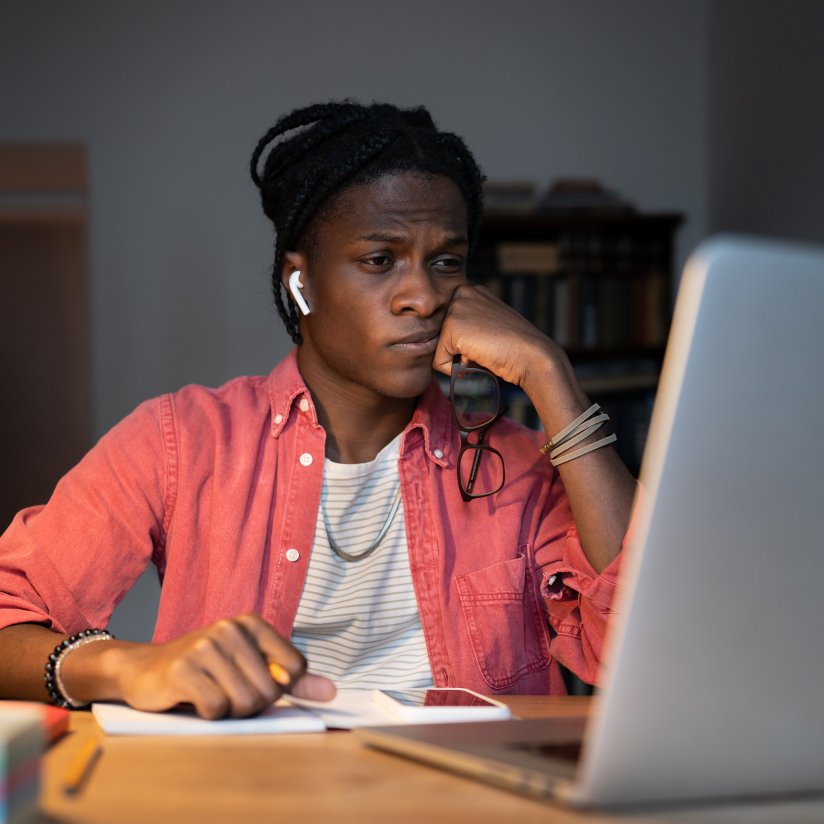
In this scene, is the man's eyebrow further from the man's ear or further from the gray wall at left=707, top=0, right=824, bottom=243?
the gray wall at left=707, top=0, right=824, bottom=243

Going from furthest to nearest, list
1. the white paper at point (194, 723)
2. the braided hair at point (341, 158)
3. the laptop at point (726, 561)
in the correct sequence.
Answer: the braided hair at point (341, 158) < the white paper at point (194, 723) < the laptop at point (726, 561)

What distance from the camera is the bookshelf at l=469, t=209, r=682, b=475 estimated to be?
12.2ft

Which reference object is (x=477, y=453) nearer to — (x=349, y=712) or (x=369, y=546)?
(x=369, y=546)

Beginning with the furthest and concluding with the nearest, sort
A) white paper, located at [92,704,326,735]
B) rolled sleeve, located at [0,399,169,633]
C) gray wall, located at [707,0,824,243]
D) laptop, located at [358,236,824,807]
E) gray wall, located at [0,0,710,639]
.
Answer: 1. gray wall, located at [0,0,710,639]
2. gray wall, located at [707,0,824,243]
3. rolled sleeve, located at [0,399,169,633]
4. white paper, located at [92,704,326,735]
5. laptop, located at [358,236,824,807]

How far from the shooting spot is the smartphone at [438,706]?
3.05 ft

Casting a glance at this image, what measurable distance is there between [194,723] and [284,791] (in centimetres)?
21

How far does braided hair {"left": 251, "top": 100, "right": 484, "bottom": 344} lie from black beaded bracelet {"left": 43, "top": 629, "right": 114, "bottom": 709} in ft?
2.32

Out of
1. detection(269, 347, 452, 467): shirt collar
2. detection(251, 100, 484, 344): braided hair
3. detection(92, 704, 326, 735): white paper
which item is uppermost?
detection(251, 100, 484, 344): braided hair

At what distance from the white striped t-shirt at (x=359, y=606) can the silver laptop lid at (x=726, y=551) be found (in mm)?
817

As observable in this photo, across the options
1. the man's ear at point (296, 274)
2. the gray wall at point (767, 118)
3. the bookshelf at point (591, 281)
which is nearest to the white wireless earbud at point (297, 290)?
the man's ear at point (296, 274)

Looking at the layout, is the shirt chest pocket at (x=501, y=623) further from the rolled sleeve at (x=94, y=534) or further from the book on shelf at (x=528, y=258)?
the book on shelf at (x=528, y=258)

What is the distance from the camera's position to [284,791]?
0.69 m

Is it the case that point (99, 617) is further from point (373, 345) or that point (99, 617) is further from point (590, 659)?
point (590, 659)

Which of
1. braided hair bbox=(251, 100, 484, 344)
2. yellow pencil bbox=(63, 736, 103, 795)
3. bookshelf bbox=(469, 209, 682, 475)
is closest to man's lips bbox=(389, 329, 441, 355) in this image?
braided hair bbox=(251, 100, 484, 344)
